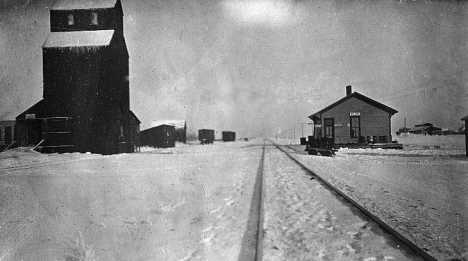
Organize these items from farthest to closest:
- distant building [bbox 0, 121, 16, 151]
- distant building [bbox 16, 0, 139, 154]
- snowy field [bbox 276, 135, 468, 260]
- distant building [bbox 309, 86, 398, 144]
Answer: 1. distant building [bbox 309, 86, 398, 144]
2. distant building [bbox 16, 0, 139, 154]
3. distant building [bbox 0, 121, 16, 151]
4. snowy field [bbox 276, 135, 468, 260]

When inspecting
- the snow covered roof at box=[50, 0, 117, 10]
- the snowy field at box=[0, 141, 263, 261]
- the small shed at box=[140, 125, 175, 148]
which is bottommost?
the snowy field at box=[0, 141, 263, 261]

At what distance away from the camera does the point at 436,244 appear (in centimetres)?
236

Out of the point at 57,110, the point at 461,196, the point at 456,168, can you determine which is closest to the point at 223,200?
the point at 461,196

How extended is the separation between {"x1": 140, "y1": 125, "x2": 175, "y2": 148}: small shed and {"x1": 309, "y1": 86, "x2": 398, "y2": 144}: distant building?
52.4 ft

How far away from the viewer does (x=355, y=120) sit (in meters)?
19.8

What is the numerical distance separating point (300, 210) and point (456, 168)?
22.3 feet

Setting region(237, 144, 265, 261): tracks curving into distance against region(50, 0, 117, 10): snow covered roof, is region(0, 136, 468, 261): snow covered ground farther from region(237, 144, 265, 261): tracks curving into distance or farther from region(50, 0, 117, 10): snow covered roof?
region(50, 0, 117, 10): snow covered roof

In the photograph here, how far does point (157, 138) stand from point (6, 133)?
80.0ft

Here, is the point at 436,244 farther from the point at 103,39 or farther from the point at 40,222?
the point at 103,39

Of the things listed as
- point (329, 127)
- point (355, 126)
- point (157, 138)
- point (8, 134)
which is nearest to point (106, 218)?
point (8, 134)

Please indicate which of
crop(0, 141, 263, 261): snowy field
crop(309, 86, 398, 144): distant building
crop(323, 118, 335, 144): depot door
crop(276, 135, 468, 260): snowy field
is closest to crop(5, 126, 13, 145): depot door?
crop(0, 141, 263, 261): snowy field

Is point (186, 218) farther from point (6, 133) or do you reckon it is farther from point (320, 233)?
point (6, 133)

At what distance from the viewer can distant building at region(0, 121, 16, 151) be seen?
129 inches

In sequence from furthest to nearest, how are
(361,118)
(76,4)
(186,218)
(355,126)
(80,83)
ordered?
(355,126) < (361,118) < (80,83) < (186,218) < (76,4)
